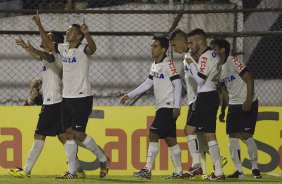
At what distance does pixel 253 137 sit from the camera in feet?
52.9

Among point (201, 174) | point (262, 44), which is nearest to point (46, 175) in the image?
point (201, 174)

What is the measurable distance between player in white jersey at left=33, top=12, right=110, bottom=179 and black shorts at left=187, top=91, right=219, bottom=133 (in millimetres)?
1456

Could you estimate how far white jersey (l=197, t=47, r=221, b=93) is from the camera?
1352 cm

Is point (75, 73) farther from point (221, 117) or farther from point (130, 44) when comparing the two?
point (130, 44)

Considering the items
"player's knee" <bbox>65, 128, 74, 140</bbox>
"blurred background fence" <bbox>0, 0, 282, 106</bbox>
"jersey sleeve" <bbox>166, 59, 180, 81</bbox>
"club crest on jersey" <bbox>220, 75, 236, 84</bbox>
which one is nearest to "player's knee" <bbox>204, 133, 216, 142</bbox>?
"jersey sleeve" <bbox>166, 59, 180, 81</bbox>

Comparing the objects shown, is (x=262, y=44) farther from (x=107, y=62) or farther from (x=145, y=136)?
(x=145, y=136)

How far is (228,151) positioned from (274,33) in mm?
2122

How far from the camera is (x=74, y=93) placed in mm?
13781

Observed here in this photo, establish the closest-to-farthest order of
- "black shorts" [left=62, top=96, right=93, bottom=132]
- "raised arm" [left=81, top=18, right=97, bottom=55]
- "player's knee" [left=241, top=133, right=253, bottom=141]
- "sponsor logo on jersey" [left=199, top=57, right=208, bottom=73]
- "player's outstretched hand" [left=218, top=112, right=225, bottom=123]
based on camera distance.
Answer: "raised arm" [left=81, top=18, right=97, bottom=55] → "sponsor logo on jersey" [left=199, top=57, right=208, bottom=73] → "black shorts" [left=62, top=96, right=93, bottom=132] → "player's knee" [left=241, top=133, right=253, bottom=141] → "player's outstretched hand" [left=218, top=112, right=225, bottom=123]

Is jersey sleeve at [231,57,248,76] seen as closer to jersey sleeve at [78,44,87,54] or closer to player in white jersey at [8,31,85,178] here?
jersey sleeve at [78,44,87,54]

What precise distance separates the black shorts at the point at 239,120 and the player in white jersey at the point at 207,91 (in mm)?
1338

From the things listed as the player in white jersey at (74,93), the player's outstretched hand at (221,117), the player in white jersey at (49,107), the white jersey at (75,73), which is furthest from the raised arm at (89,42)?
the player's outstretched hand at (221,117)

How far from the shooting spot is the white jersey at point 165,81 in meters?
14.2

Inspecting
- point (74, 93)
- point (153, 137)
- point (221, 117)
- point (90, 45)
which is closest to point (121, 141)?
point (221, 117)
